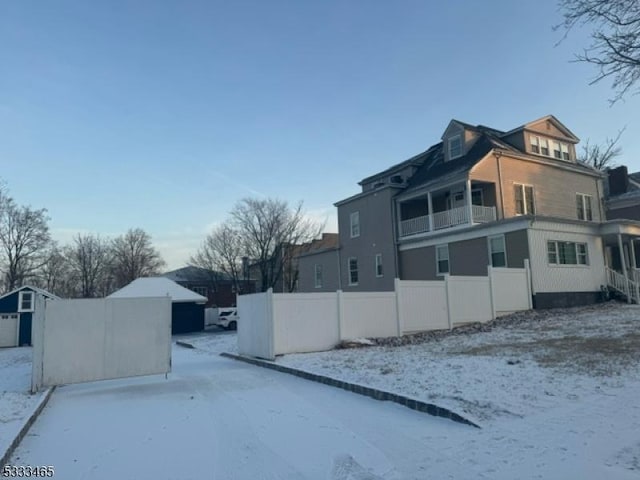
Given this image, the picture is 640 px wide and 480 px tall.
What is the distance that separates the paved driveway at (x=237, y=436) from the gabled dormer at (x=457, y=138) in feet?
63.7

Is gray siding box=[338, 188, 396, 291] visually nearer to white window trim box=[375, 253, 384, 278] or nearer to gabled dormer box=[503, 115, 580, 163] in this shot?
white window trim box=[375, 253, 384, 278]

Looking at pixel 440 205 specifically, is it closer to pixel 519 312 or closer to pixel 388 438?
pixel 519 312

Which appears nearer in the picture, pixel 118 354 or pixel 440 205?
pixel 118 354

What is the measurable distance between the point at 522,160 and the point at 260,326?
17.6 meters

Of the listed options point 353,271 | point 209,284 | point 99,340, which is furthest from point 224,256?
point 99,340

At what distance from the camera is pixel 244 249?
1777 inches

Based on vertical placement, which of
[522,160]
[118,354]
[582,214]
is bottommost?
[118,354]

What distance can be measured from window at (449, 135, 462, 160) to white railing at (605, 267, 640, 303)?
9.31 metres

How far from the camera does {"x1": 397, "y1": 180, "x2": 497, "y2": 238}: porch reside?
2266 centimetres

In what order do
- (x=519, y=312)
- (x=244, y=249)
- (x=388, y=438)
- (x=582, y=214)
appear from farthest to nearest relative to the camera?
(x=244, y=249) → (x=582, y=214) → (x=519, y=312) → (x=388, y=438)

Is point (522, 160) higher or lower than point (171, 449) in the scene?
higher

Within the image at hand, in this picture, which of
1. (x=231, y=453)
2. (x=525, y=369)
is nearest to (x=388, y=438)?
(x=231, y=453)

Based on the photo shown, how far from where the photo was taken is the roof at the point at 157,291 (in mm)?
34969

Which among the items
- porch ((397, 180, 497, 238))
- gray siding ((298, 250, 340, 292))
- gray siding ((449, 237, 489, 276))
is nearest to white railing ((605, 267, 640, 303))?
porch ((397, 180, 497, 238))
